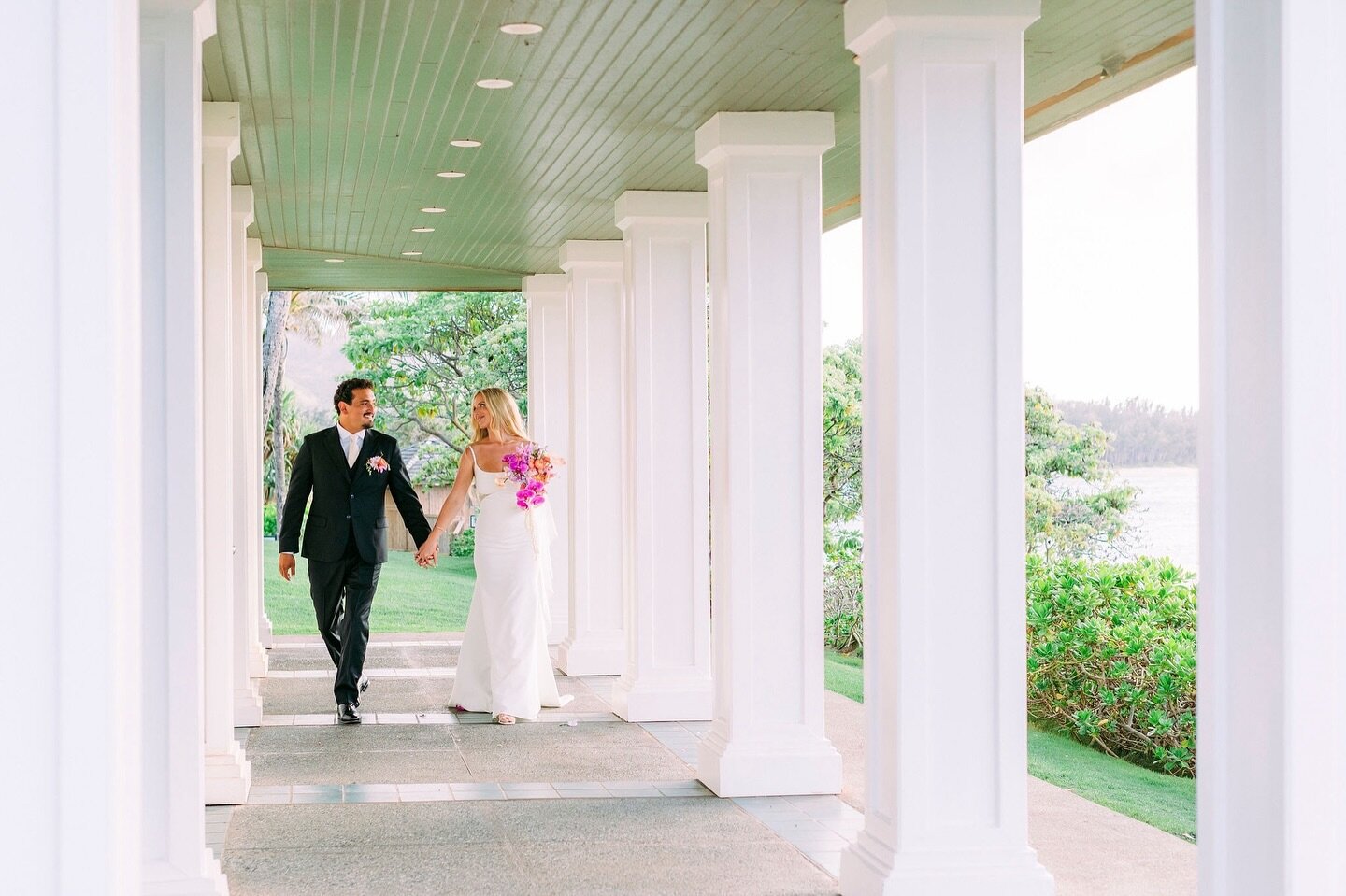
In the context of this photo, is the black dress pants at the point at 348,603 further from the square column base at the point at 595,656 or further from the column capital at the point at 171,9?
the column capital at the point at 171,9

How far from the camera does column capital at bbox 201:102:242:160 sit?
25.1 feet

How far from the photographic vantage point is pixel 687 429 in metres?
10.3

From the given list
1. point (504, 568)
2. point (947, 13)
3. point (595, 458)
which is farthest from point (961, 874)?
point (595, 458)

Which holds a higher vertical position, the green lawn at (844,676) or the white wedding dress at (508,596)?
the white wedding dress at (508,596)

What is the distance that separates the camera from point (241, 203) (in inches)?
402

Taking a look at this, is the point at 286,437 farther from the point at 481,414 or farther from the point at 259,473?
the point at 481,414

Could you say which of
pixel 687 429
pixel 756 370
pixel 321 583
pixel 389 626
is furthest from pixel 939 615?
pixel 389 626

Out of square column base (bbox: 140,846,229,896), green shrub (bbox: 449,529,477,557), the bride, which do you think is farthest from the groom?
green shrub (bbox: 449,529,477,557)

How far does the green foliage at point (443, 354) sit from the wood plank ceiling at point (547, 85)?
2102cm

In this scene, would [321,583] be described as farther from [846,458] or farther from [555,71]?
[846,458]

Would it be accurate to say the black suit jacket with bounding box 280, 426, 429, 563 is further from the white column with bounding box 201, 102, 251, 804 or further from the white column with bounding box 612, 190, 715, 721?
the white column with bounding box 201, 102, 251, 804

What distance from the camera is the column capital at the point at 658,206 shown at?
10.4 metres

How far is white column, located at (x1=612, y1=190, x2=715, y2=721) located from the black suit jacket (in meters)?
1.55

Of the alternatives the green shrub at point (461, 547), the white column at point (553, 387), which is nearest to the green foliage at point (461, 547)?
the green shrub at point (461, 547)
